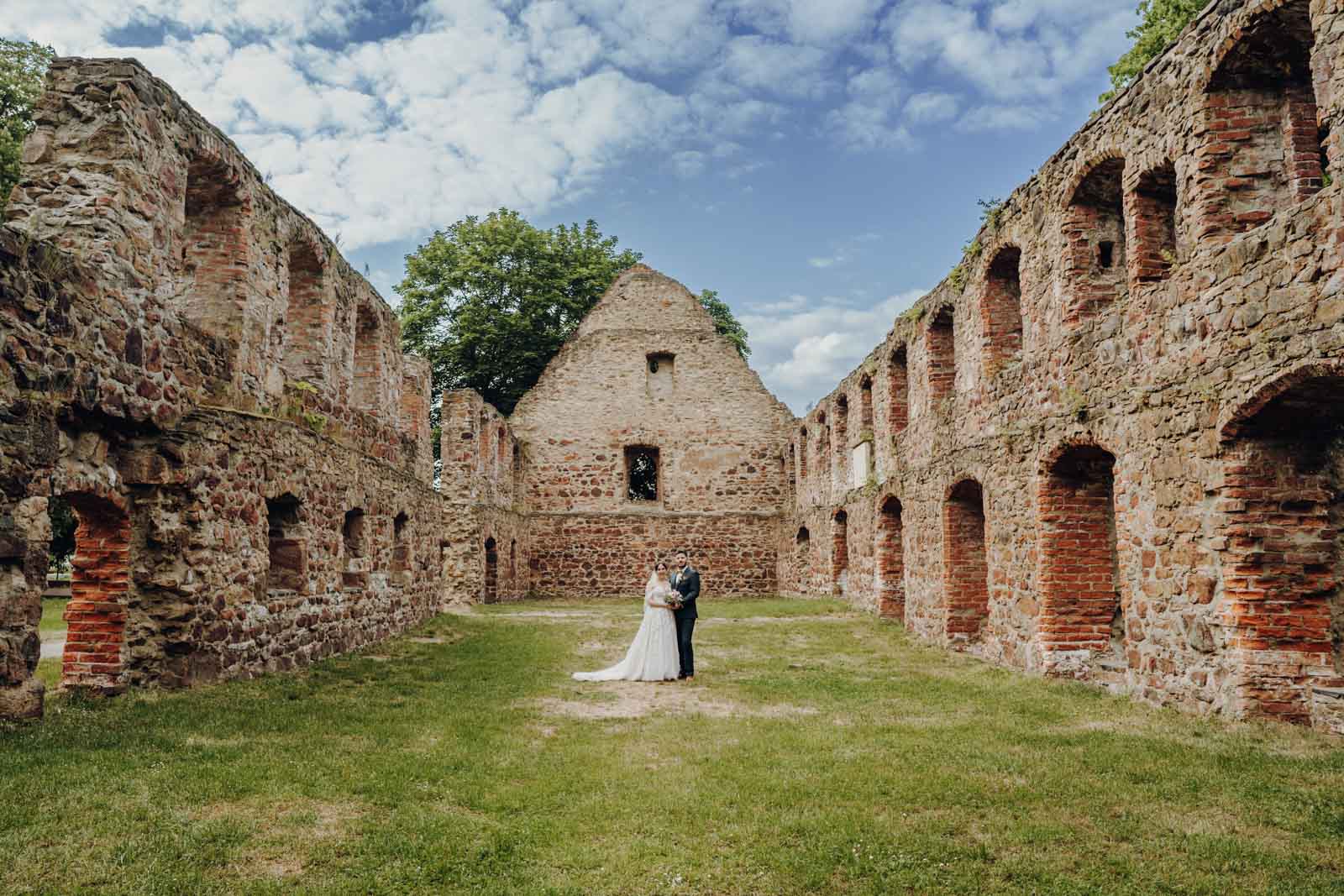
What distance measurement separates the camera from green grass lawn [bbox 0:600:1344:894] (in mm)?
3904

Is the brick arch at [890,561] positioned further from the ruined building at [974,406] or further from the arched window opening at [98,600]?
the arched window opening at [98,600]

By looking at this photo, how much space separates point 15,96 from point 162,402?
1436cm

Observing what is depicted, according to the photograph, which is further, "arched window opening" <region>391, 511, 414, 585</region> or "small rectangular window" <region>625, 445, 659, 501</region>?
"small rectangular window" <region>625, 445, 659, 501</region>

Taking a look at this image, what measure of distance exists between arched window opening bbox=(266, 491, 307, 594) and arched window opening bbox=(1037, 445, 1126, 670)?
Result: 7.77 m

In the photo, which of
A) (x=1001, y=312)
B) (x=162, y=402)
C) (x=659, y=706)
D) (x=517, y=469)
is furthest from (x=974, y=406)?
(x=517, y=469)

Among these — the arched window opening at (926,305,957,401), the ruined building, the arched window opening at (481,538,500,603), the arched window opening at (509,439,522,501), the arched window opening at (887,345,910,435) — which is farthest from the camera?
the arched window opening at (509,439,522,501)

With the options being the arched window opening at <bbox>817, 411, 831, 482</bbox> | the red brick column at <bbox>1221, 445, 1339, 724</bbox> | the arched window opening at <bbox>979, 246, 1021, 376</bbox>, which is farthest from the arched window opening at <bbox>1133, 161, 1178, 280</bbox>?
the arched window opening at <bbox>817, 411, 831, 482</bbox>

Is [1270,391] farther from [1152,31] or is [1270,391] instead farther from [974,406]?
[1152,31]

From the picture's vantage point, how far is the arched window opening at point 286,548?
955cm

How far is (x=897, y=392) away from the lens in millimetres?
15883

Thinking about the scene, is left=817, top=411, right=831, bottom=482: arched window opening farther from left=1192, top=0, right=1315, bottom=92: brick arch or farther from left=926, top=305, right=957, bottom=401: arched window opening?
left=1192, top=0, right=1315, bottom=92: brick arch

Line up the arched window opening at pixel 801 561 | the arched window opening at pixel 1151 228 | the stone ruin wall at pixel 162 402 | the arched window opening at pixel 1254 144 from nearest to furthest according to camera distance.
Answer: the stone ruin wall at pixel 162 402 < the arched window opening at pixel 1254 144 < the arched window opening at pixel 1151 228 < the arched window opening at pixel 801 561

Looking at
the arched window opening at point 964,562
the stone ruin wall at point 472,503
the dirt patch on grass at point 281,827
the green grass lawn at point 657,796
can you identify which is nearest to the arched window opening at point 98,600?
the green grass lawn at point 657,796

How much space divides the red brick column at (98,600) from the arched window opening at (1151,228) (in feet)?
29.0
